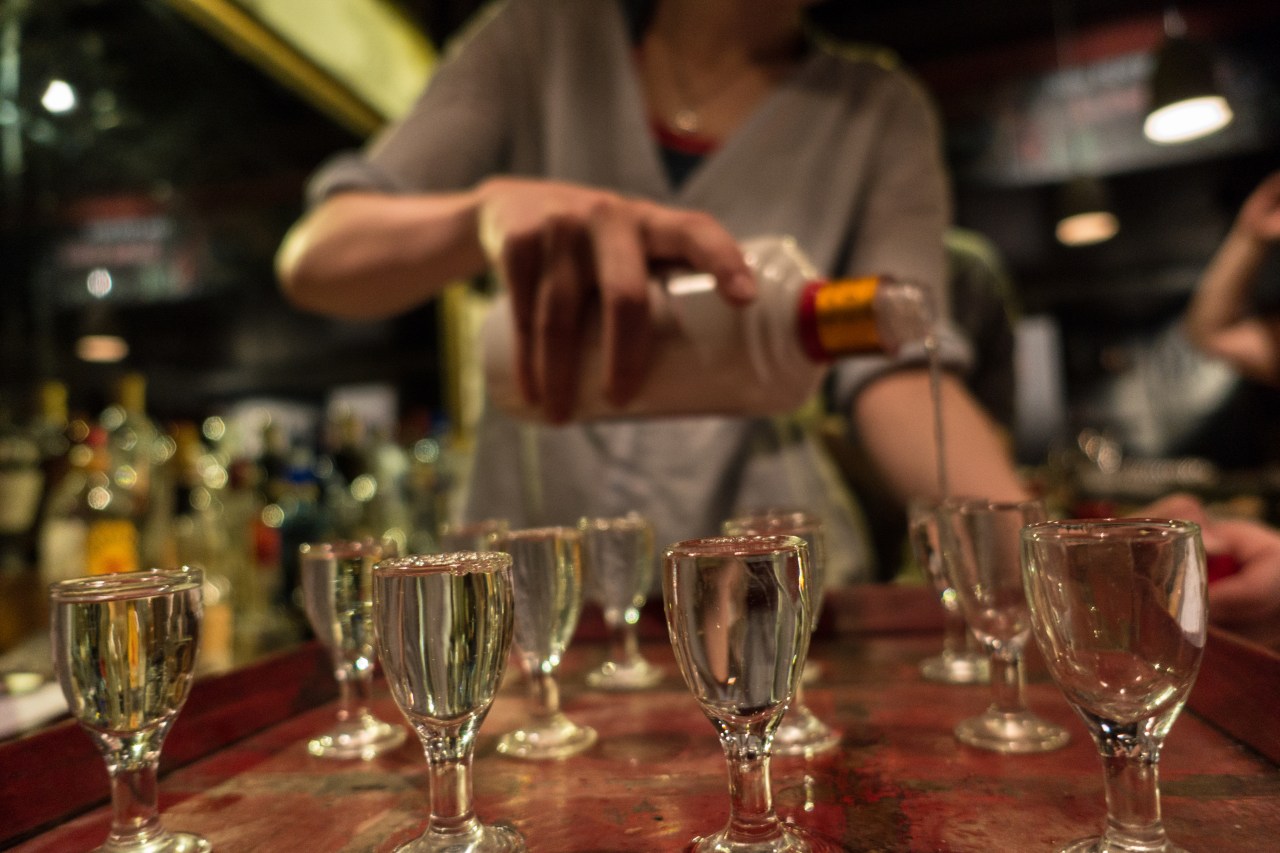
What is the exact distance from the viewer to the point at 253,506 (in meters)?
1.85

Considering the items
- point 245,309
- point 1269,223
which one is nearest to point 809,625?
point 245,309

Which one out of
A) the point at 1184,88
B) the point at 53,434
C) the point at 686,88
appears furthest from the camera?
the point at 1184,88

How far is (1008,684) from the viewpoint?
654 millimetres

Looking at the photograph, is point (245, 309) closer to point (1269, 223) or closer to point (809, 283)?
point (809, 283)

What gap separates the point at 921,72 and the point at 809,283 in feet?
12.2

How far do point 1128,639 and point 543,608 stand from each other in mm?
404

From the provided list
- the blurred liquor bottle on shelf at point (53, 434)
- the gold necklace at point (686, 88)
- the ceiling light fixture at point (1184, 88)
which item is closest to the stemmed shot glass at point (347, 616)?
the gold necklace at point (686, 88)

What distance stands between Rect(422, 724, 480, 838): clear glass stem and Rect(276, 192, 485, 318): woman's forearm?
62 centimetres

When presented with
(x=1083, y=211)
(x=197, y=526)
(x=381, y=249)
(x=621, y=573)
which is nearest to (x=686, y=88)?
(x=381, y=249)

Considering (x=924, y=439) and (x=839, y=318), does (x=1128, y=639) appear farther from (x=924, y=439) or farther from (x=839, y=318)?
(x=924, y=439)

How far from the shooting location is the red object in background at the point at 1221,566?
0.73 meters

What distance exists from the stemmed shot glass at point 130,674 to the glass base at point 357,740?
138 millimetres

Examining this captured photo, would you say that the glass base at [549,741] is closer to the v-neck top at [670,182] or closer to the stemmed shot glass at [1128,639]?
the stemmed shot glass at [1128,639]

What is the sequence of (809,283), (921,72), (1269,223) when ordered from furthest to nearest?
(921,72) → (1269,223) → (809,283)
